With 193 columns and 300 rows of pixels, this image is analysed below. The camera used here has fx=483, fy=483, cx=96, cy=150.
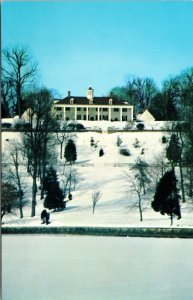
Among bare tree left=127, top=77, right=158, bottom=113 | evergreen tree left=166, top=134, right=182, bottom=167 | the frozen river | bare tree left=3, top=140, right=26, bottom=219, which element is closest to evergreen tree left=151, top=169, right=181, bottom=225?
evergreen tree left=166, top=134, right=182, bottom=167

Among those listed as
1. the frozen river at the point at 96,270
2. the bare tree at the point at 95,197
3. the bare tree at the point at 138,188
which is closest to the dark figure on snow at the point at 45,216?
the frozen river at the point at 96,270

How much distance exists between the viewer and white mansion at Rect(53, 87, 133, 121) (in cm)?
967

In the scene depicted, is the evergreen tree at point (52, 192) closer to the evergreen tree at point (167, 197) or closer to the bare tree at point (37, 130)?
the bare tree at point (37, 130)

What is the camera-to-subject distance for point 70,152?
1111 centimetres

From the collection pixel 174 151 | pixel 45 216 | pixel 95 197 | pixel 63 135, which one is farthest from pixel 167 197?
pixel 63 135

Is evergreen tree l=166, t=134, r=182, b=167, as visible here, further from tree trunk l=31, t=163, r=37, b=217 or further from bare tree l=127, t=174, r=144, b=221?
tree trunk l=31, t=163, r=37, b=217

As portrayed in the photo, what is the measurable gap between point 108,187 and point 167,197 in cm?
136

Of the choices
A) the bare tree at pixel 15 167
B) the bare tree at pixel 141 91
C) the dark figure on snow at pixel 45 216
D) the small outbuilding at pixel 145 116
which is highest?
the bare tree at pixel 141 91

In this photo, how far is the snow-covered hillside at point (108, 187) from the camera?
926 cm

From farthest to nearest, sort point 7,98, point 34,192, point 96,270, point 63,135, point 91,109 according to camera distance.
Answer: point 91,109 < point 63,135 < point 34,192 < point 7,98 < point 96,270

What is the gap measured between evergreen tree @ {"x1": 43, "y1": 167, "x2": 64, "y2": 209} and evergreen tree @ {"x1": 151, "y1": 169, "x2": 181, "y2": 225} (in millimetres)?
1886

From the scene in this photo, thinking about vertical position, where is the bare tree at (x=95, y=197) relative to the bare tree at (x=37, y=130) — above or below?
below

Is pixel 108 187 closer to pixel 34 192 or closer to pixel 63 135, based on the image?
pixel 63 135

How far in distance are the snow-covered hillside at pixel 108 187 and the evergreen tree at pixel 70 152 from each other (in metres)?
0.15
